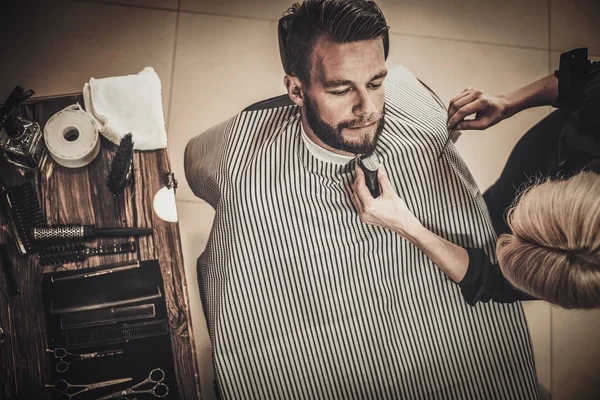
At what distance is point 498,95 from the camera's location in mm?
1623

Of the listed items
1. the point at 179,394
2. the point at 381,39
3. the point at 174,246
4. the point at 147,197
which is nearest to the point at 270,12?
the point at 381,39

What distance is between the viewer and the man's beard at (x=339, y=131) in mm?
1379

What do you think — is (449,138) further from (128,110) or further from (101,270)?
(101,270)

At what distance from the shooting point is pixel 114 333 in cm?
141

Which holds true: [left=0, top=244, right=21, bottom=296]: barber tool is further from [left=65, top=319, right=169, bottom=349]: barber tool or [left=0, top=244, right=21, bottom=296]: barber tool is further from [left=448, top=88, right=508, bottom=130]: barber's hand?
[left=448, top=88, right=508, bottom=130]: barber's hand

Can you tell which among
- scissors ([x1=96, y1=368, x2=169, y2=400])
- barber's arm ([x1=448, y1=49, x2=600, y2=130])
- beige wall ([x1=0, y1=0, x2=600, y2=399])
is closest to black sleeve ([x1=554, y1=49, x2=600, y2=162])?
barber's arm ([x1=448, y1=49, x2=600, y2=130])

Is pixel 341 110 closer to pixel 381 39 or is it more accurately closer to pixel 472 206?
pixel 381 39

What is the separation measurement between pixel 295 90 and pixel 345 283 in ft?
2.30

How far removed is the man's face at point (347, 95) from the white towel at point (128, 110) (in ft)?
1.82

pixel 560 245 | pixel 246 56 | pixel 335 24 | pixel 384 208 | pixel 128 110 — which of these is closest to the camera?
pixel 560 245

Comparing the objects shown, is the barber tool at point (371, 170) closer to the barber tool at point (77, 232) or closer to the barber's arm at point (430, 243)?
the barber's arm at point (430, 243)

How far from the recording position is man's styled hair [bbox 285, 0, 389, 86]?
129 centimetres

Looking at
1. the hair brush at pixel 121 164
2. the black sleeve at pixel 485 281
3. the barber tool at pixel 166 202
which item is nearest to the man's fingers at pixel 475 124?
the black sleeve at pixel 485 281

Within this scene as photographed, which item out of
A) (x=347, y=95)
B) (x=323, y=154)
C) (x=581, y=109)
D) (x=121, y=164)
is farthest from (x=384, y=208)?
(x=121, y=164)
